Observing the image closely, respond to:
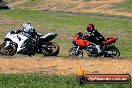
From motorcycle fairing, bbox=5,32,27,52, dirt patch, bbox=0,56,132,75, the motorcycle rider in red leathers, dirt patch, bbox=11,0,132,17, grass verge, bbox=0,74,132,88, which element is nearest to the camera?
grass verge, bbox=0,74,132,88

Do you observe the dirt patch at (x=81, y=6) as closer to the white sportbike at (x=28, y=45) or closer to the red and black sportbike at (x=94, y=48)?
the red and black sportbike at (x=94, y=48)

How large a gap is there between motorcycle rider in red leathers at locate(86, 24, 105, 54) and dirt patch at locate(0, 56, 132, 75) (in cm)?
296

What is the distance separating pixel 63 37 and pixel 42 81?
23.8 metres

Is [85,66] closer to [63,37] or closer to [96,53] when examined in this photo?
[96,53]

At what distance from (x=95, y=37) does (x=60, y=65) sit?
4510 mm

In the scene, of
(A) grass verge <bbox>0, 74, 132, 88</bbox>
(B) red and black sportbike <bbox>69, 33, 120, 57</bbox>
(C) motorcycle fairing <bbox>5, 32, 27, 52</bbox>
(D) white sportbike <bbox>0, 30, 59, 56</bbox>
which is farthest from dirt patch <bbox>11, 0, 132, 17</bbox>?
(A) grass verge <bbox>0, 74, 132, 88</bbox>

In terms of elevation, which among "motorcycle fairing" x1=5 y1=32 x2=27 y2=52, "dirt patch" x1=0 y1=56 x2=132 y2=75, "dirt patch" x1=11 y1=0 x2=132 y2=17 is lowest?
"dirt patch" x1=11 y1=0 x2=132 y2=17

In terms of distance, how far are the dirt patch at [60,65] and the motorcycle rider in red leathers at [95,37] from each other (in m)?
2.96

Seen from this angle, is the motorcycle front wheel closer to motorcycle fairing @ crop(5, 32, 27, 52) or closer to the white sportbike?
the white sportbike

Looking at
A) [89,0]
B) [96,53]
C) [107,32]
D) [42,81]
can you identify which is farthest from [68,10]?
[42,81]

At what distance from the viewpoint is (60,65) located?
1733 centimetres

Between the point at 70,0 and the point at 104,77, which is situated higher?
the point at 104,77

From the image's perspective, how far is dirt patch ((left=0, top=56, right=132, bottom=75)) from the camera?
16469mm

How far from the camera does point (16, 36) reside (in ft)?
67.0
